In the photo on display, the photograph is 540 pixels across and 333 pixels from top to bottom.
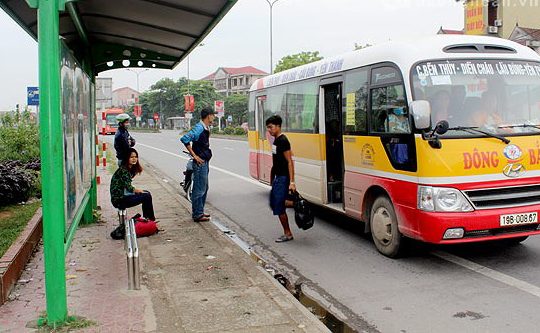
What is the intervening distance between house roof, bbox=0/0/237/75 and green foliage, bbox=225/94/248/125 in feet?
235

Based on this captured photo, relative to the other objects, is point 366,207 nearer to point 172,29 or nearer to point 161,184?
point 172,29

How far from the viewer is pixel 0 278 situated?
4.84 meters

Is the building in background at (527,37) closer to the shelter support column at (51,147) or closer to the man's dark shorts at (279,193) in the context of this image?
the man's dark shorts at (279,193)

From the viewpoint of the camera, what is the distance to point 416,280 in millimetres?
5777

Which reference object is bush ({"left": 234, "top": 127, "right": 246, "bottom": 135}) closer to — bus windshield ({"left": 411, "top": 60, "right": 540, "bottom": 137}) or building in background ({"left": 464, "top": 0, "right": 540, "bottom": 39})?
building in background ({"left": 464, "top": 0, "right": 540, "bottom": 39})

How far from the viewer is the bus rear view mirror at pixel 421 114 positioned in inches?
221

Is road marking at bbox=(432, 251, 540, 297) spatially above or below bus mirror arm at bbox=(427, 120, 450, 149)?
below

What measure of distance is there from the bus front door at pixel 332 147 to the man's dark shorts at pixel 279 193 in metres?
1.19

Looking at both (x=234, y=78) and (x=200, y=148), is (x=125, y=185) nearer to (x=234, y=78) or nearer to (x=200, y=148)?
(x=200, y=148)

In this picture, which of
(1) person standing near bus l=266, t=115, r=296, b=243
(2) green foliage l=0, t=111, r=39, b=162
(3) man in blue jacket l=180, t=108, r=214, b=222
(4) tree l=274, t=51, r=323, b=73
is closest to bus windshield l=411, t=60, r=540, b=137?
(1) person standing near bus l=266, t=115, r=296, b=243

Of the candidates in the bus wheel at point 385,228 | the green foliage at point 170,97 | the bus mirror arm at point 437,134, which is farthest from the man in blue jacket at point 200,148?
the green foliage at point 170,97

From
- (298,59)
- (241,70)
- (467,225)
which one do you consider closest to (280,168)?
(467,225)

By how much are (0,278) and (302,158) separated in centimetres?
537

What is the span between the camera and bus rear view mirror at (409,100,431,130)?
18.4 feet
